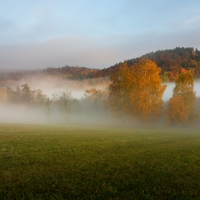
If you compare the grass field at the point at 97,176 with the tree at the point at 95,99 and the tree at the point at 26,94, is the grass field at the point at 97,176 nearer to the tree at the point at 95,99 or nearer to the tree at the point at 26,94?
the tree at the point at 95,99

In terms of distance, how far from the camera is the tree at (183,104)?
49.9 meters

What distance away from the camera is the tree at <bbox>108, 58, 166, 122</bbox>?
159ft

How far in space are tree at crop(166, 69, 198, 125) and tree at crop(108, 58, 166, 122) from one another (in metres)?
3.41

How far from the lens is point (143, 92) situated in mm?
48656

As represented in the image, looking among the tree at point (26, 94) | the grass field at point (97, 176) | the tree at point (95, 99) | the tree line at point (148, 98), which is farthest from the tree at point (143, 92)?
the tree at point (26, 94)

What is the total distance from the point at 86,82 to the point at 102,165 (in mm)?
169513

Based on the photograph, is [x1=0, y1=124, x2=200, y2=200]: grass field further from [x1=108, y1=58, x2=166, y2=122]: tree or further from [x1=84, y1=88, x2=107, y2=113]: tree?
[x1=84, y1=88, x2=107, y2=113]: tree

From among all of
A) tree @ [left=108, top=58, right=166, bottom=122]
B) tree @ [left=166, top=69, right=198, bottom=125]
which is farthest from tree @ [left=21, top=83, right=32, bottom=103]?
tree @ [left=166, top=69, right=198, bottom=125]

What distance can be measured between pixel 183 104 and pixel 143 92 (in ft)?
33.4

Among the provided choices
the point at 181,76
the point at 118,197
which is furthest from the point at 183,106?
the point at 118,197

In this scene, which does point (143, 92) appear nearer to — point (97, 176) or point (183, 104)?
point (183, 104)

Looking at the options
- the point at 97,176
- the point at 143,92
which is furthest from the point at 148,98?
the point at 97,176

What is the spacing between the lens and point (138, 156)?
13695 mm

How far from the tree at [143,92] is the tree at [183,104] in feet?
11.2
